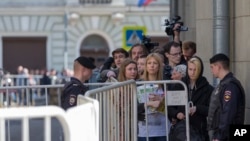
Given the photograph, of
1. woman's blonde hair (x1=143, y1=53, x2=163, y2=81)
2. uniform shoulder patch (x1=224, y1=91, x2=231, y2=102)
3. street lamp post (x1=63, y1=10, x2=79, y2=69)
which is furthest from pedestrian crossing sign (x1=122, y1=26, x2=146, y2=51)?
street lamp post (x1=63, y1=10, x2=79, y2=69)

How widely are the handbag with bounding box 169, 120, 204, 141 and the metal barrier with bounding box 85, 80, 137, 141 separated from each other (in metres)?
0.53

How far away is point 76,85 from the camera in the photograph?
27.8 feet

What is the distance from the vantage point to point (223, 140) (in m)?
7.59

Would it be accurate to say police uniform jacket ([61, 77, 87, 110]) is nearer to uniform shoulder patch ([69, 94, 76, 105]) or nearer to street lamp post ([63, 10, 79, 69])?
uniform shoulder patch ([69, 94, 76, 105])

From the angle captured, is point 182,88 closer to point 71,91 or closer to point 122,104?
point 122,104

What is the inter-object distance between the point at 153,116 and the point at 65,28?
111 feet

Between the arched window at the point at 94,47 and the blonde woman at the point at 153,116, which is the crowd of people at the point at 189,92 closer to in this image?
the blonde woman at the point at 153,116

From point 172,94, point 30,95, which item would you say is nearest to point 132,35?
point 30,95

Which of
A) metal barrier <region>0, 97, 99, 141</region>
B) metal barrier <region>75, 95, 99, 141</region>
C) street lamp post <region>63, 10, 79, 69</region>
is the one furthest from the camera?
street lamp post <region>63, 10, 79, 69</region>

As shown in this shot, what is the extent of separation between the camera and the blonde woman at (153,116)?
9.08 m

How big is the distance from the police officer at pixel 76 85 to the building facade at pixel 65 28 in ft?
110

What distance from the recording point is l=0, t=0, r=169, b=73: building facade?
42.4 meters

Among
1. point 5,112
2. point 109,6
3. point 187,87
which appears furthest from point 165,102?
point 109,6

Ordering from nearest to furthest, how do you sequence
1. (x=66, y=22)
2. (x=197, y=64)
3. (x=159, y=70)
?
(x=197, y=64)
(x=159, y=70)
(x=66, y=22)
